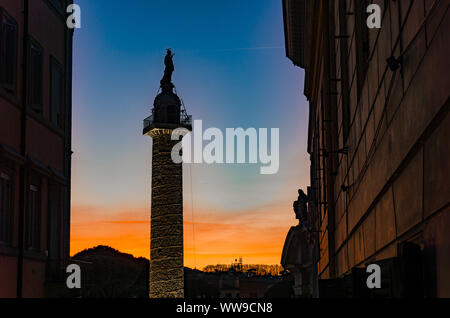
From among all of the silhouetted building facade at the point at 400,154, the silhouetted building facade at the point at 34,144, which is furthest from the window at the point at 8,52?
the silhouetted building facade at the point at 400,154

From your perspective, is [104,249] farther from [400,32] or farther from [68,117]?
[400,32]

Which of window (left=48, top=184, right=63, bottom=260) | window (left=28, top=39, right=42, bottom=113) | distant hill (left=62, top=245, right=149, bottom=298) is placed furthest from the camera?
distant hill (left=62, top=245, right=149, bottom=298)

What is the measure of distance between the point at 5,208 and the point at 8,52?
108 inches

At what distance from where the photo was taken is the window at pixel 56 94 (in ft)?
49.5

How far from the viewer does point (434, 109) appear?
370 cm

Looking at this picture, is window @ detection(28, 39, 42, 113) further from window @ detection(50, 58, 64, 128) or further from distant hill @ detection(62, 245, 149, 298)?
distant hill @ detection(62, 245, 149, 298)

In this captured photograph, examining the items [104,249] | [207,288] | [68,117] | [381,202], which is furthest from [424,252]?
[104,249]

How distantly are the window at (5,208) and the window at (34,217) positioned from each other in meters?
1.15

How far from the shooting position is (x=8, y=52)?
1227 centimetres

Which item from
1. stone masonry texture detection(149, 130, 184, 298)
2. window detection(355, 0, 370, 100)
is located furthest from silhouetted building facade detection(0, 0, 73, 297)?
stone masonry texture detection(149, 130, 184, 298)

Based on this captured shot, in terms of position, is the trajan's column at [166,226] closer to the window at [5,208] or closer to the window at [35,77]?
→ the window at [35,77]

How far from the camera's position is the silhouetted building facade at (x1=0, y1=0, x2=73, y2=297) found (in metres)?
12.1

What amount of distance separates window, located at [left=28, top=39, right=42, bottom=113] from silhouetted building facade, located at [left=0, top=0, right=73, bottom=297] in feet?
0.06

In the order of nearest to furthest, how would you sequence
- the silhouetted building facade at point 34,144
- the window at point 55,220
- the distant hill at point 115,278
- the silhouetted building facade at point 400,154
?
the silhouetted building facade at point 400,154 < the silhouetted building facade at point 34,144 < the window at point 55,220 < the distant hill at point 115,278
